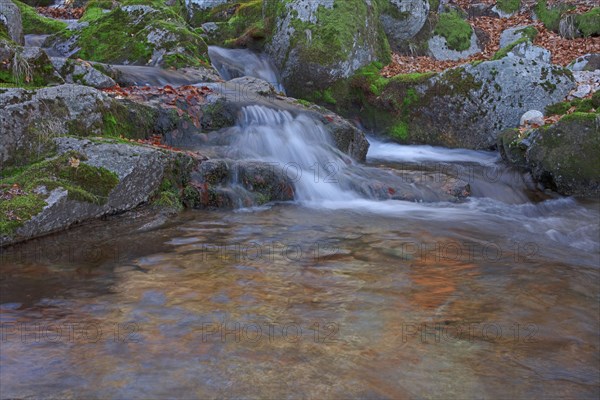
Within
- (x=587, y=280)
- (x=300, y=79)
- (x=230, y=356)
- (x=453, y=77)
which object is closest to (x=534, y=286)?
(x=587, y=280)

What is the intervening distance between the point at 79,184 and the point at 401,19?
11.3 meters

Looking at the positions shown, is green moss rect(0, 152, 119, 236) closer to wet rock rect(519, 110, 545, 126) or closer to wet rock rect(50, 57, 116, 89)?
wet rock rect(50, 57, 116, 89)

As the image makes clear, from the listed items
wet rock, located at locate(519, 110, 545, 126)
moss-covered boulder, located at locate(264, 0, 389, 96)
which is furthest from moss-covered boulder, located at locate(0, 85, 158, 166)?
wet rock, located at locate(519, 110, 545, 126)

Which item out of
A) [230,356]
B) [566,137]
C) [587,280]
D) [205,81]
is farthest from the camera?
[205,81]

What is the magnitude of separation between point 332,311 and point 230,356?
3.16 feet

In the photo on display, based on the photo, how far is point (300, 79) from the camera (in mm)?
12500

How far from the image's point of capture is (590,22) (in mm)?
14820

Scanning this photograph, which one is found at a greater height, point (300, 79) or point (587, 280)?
point (300, 79)

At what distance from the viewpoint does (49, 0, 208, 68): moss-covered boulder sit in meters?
11.3

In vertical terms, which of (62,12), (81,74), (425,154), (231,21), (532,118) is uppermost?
(62,12)

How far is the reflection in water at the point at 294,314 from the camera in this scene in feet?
9.89

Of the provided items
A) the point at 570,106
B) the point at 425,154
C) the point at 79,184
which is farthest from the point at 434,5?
the point at 79,184

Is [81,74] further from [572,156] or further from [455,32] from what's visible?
[455,32]

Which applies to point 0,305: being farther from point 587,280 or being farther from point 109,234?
point 587,280
